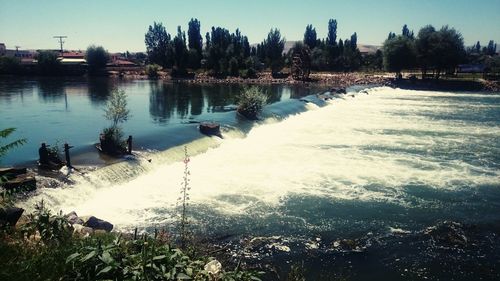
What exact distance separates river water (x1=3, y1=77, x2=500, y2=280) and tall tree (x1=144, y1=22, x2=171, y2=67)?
10613 cm

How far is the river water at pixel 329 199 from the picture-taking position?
48.8 ft

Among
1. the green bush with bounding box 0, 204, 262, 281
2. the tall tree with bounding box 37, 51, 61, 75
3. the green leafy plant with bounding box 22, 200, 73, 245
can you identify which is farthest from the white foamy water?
the tall tree with bounding box 37, 51, 61, 75

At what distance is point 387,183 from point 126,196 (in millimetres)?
14820

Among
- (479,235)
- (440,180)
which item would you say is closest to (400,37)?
(440,180)

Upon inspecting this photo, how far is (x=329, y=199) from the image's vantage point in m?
20.6

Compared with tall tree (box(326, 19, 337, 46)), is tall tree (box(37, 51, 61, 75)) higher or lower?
lower

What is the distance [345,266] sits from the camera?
1420 centimetres

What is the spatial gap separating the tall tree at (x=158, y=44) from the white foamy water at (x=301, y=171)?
101 metres

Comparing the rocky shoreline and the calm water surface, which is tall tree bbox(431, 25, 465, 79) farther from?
the calm water surface

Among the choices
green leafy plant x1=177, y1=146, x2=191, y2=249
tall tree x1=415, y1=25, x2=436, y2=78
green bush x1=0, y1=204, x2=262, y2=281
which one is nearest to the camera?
green bush x1=0, y1=204, x2=262, y2=281

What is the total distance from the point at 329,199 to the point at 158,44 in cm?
15060

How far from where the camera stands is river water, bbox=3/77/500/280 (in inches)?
586

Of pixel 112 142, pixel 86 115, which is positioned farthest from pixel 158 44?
pixel 112 142

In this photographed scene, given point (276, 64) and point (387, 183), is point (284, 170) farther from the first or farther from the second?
point (276, 64)
